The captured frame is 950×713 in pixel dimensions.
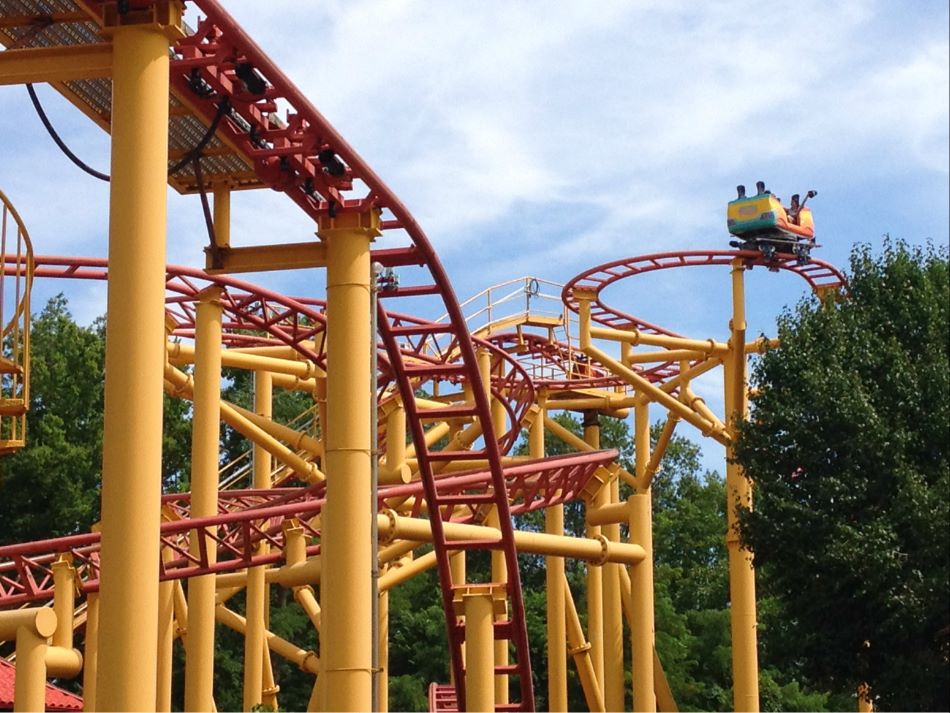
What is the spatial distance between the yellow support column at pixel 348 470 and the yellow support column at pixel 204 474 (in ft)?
13.7

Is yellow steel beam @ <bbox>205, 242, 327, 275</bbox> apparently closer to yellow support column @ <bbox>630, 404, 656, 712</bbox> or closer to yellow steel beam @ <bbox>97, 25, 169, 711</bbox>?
yellow steel beam @ <bbox>97, 25, 169, 711</bbox>

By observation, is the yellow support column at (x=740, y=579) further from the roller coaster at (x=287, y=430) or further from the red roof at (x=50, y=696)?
the red roof at (x=50, y=696)

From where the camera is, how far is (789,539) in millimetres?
15586

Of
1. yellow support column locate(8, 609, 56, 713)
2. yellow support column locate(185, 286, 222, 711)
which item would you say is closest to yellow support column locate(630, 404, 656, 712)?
yellow support column locate(185, 286, 222, 711)

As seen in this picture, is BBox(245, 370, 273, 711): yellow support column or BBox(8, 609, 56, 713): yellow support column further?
BBox(245, 370, 273, 711): yellow support column

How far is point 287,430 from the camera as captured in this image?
22.0 meters

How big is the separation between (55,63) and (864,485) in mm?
8857

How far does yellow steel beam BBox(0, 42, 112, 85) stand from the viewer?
909cm

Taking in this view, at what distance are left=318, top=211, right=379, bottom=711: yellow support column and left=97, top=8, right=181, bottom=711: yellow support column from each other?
3.35 m

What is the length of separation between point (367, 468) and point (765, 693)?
2314 centimetres

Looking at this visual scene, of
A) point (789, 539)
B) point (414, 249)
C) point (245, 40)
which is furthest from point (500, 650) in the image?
point (245, 40)

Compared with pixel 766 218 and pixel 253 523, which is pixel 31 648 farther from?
pixel 766 218

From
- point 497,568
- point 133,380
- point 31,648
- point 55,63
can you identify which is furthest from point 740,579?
point 133,380

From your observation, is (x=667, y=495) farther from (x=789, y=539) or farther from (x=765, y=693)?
(x=789, y=539)
